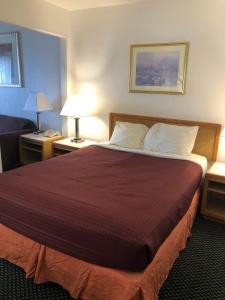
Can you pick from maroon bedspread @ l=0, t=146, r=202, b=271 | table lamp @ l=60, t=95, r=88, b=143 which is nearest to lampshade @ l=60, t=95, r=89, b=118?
table lamp @ l=60, t=95, r=88, b=143

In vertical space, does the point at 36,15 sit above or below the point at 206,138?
above

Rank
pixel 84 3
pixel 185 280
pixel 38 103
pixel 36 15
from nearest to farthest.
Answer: pixel 185 280 < pixel 36 15 < pixel 84 3 < pixel 38 103

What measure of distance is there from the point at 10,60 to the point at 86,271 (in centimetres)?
399

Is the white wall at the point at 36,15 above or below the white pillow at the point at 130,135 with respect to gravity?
above

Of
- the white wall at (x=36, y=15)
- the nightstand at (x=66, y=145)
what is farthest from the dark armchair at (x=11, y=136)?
the white wall at (x=36, y=15)

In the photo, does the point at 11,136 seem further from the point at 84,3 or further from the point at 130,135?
the point at 84,3

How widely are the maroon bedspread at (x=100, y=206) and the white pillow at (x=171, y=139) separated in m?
0.38

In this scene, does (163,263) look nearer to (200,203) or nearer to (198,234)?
(198,234)

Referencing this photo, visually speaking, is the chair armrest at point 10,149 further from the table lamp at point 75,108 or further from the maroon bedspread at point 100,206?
the maroon bedspread at point 100,206

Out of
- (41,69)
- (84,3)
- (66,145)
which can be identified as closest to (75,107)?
(66,145)

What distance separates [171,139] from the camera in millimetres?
2861

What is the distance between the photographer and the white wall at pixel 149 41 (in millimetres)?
2775

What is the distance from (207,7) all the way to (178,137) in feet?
4.70

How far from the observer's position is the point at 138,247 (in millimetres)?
1358
